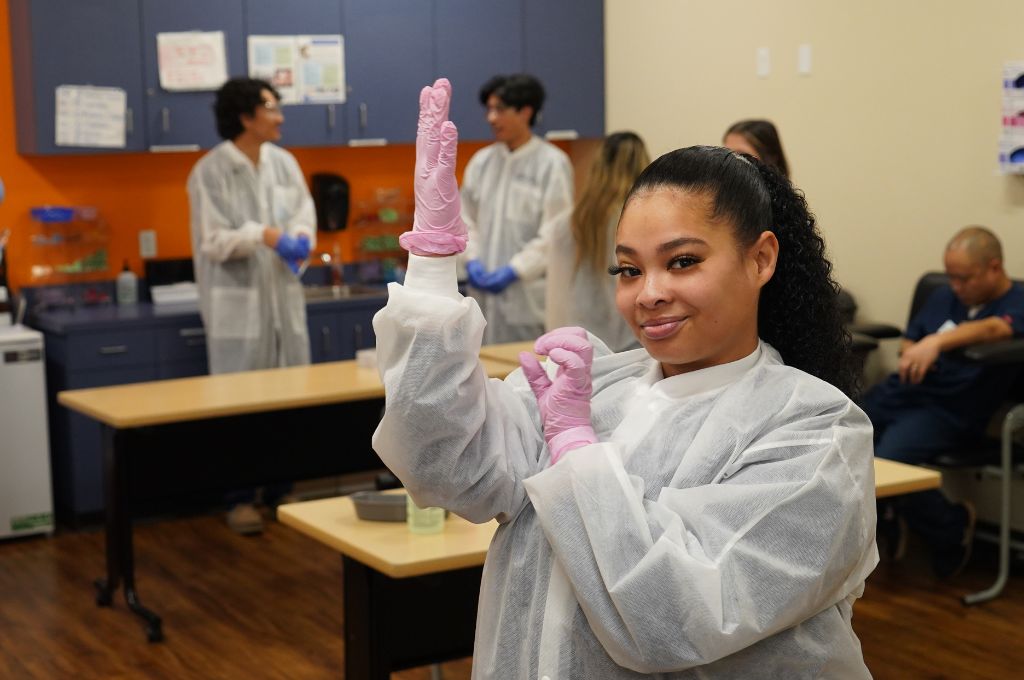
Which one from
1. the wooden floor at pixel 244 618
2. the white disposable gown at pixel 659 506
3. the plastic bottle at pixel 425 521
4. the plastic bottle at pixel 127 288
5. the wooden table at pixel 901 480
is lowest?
the wooden floor at pixel 244 618

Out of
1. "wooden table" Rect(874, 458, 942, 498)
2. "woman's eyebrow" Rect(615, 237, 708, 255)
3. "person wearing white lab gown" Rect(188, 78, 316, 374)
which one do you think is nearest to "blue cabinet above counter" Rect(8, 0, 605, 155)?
"person wearing white lab gown" Rect(188, 78, 316, 374)

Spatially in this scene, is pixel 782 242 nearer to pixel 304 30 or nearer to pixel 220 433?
Answer: pixel 220 433

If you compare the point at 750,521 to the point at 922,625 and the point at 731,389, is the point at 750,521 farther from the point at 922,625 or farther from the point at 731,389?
the point at 922,625

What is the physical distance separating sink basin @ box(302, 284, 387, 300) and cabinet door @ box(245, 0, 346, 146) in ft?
2.16

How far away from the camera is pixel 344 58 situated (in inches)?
230

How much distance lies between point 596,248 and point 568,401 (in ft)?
8.78

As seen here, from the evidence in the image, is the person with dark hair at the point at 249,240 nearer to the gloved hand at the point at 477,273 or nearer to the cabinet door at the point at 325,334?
the cabinet door at the point at 325,334

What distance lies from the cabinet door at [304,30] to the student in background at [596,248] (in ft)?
6.36

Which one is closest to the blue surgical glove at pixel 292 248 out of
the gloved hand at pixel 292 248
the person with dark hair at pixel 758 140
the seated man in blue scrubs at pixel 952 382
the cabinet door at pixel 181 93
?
the gloved hand at pixel 292 248

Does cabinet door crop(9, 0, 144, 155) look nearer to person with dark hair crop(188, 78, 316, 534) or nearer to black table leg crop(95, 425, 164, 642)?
person with dark hair crop(188, 78, 316, 534)

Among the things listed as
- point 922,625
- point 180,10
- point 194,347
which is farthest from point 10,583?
point 922,625

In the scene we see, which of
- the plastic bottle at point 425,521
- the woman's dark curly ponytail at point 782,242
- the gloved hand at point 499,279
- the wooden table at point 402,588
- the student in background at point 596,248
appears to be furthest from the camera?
the gloved hand at point 499,279

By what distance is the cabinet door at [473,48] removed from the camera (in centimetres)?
608

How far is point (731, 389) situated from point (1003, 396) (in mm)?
3180
